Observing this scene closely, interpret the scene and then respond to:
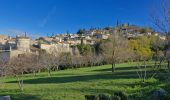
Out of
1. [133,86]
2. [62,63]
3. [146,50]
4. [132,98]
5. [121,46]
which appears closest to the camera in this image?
[132,98]

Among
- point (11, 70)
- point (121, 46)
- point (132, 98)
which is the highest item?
point (121, 46)

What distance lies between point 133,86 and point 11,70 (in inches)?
562

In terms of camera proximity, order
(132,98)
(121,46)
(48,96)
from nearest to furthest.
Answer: (132,98) → (48,96) → (121,46)

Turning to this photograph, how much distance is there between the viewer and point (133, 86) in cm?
2956

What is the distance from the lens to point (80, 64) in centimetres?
9638

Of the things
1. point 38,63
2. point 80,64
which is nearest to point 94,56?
point 80,64

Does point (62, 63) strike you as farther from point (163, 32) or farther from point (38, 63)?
point (163, 32)

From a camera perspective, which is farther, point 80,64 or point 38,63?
point 80,64

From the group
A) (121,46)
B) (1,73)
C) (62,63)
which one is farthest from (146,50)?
(1,73)

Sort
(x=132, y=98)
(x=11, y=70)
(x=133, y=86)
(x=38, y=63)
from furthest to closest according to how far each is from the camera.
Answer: (x=38, y=63), (x=11, y=70), (x=133, y=86), (x=132, y=98)

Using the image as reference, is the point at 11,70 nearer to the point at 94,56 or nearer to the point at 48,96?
the point at 48,96

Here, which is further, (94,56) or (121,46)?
(94,56)

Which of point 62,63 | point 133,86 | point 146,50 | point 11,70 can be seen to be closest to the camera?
point 133,86

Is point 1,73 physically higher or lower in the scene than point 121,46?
lower
